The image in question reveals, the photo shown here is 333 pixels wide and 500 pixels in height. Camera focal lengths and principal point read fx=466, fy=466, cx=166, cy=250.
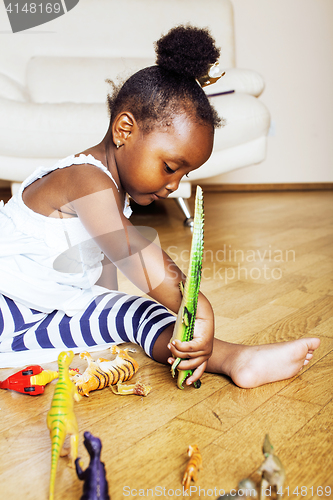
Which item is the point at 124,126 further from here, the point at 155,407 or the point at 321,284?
the point at 321,284

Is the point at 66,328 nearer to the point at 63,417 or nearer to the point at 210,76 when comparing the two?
the point at 63,417

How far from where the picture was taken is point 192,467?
45 centimetres

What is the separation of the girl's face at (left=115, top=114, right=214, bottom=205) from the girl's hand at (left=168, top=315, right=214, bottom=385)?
228 mm

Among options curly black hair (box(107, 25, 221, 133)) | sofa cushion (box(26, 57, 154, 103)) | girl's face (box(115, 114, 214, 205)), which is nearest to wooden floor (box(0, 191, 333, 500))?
girl's face (box(115, 114, 214, 205))

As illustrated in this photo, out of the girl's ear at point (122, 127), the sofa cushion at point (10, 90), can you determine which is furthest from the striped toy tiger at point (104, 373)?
the sofa cushion at point (10, 90)

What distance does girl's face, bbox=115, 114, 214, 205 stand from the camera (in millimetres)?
696

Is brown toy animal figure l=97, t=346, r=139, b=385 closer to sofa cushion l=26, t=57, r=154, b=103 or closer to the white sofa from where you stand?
the white sofa

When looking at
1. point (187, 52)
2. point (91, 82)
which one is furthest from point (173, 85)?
point (91, 82)

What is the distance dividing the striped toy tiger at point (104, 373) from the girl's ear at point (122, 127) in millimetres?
339

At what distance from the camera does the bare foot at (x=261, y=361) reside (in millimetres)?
667

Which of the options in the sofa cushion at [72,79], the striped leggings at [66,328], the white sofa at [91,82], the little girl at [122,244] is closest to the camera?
the little girl at [122,244]

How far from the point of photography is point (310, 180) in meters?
3.43

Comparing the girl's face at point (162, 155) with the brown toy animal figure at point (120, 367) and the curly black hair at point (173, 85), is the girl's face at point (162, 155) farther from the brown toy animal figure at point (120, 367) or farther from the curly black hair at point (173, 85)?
the brown toy animal figure at point (120, 367)

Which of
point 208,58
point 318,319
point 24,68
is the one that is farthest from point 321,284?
point 24,68
